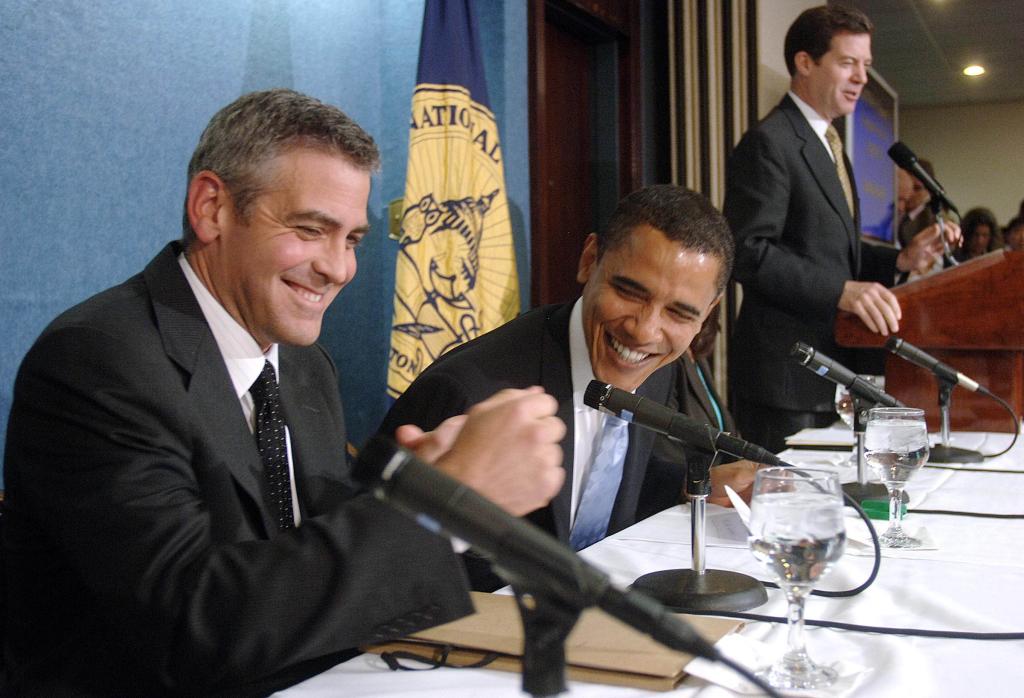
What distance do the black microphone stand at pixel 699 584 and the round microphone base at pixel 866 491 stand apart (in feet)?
1.98

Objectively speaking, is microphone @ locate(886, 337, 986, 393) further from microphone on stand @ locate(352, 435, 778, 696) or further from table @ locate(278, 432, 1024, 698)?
microphone on stand @ locate(352, 435, 778, 696)

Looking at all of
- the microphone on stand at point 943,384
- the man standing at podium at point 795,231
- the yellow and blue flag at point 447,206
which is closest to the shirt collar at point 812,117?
the man standing at podium at point 795,231

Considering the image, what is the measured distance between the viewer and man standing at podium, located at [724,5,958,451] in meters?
3.03

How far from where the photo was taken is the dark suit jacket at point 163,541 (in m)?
0.95

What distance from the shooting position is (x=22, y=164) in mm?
2092

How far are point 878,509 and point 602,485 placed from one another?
47 centimetres

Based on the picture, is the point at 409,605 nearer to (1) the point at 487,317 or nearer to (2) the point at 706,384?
(2) the point at 706,384

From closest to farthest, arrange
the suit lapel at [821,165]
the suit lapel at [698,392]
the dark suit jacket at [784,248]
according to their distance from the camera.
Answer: the suit lapel at [698,392] → the dark suit jacket at [784,248] → the suit lapel at [821,165]

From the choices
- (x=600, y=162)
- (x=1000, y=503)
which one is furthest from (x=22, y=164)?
(x=600, y=162)

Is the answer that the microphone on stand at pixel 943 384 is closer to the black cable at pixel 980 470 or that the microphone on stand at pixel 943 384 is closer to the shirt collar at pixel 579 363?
the black cable at pixel 980 470

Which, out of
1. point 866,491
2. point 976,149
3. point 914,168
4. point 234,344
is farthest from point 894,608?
point 976,149

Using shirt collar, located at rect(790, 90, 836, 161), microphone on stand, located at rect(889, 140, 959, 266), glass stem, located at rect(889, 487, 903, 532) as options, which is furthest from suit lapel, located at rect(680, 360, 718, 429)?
shirt collar, located at rect(790, 90, 836, 161)

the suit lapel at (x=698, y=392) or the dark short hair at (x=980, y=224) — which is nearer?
the suit lapel at (x=698, y=392)

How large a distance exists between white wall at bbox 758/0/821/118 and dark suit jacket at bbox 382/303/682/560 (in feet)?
12.6
